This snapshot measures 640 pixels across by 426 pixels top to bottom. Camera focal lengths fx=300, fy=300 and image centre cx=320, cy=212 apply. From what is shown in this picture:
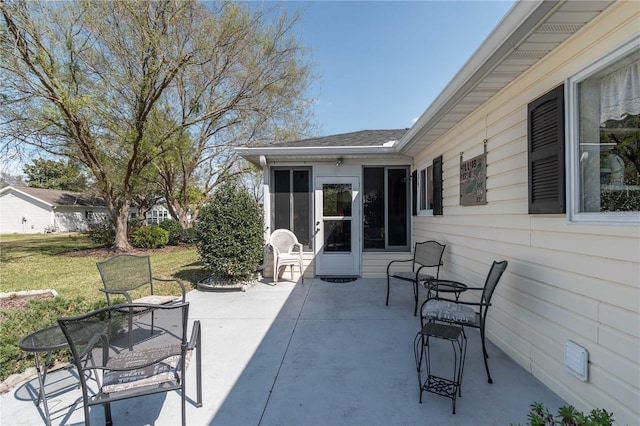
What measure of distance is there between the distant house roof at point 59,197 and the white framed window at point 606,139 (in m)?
30.3

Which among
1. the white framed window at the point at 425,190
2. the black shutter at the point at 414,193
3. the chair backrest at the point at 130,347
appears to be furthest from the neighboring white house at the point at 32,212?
the chair backrest at the point at 130,347

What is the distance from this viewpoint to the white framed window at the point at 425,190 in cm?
525

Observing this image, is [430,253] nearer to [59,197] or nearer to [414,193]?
[414,193]

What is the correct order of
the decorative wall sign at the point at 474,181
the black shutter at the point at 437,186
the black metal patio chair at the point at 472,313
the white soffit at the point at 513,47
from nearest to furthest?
the white soffit at the point at 513,47 < the black metal patio chair at the point at 472,313 < the decorative wall sign at the point at 474,181 < the black shutter at the point at 437,186

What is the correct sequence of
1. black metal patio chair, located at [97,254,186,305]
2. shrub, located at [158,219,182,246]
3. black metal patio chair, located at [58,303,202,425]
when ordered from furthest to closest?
shrub, located at [158,219,182,246] → black metal patio chair, located at [97,254,186,305] → black metal patio chair, located at [58,303,202,425]

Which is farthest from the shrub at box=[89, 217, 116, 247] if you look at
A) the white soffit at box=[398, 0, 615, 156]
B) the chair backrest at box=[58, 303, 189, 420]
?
the white soffit at box=[398, 0, 615, 156]

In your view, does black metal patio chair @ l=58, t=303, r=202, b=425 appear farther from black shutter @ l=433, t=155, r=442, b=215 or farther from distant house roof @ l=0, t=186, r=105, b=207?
distant house roof @ l=0, t=186, r=105, b=207

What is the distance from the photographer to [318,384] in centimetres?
242

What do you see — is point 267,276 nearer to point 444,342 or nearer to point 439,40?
point 444,342

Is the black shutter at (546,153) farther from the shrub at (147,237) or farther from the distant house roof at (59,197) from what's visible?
the distant house roof at (59,197)

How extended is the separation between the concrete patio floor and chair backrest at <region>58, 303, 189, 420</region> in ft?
1.37

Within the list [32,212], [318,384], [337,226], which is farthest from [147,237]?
[32,212]

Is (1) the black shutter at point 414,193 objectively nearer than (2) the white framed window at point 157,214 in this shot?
Yes

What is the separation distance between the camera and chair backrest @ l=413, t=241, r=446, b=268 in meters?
4.45
